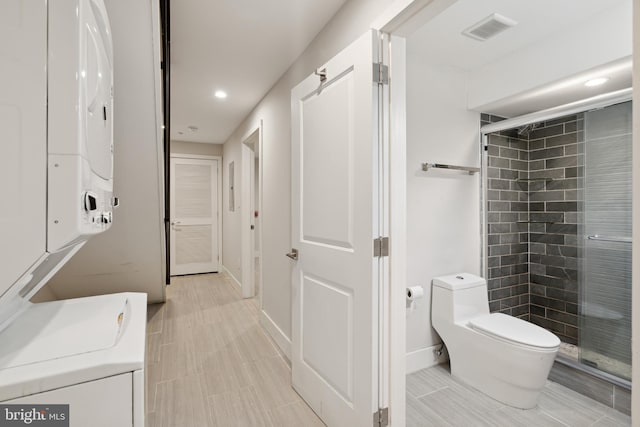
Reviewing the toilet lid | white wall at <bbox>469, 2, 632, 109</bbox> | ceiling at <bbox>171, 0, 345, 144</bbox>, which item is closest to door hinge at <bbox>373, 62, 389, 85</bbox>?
ceiling at <bbox>171, 0, 345, 144</bbox>

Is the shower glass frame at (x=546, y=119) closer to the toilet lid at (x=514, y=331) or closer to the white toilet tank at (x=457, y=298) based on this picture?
the white toilet tank at (x=457, y=298)

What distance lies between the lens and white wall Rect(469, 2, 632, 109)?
68.9 inches

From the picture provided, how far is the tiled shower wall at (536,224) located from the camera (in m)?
2.63

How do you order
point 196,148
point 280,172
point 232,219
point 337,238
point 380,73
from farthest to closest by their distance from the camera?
1. point 196,148
2. point 232,219
3. point 280,172
4. point 337,238
5. point 380,73

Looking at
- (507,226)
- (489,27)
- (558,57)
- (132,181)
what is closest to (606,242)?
(507,226)

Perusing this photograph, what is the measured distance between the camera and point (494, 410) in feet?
5.98

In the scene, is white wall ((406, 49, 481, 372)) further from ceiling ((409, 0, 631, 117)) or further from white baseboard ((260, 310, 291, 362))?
white baseboard ((260, 310, 291, 362))

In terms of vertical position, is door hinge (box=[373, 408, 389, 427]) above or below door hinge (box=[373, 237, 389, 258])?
below

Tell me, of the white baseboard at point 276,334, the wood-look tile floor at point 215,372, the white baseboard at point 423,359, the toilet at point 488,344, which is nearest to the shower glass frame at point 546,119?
the toilet at point 488,344

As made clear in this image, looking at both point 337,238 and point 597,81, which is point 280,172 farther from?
point 597,81

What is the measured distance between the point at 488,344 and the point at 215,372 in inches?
74.2

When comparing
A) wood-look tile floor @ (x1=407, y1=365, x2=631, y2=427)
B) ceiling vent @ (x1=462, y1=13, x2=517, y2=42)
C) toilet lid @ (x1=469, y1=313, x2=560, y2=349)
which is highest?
ceiling vent @ (x1=462, y1=13, x2=517, y2=42)

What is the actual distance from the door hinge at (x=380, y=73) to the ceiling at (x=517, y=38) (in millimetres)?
710

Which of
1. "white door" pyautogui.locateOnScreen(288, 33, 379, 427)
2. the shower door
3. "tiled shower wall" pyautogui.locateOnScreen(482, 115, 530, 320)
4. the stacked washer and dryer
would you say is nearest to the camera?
the stacked washer and dryer
